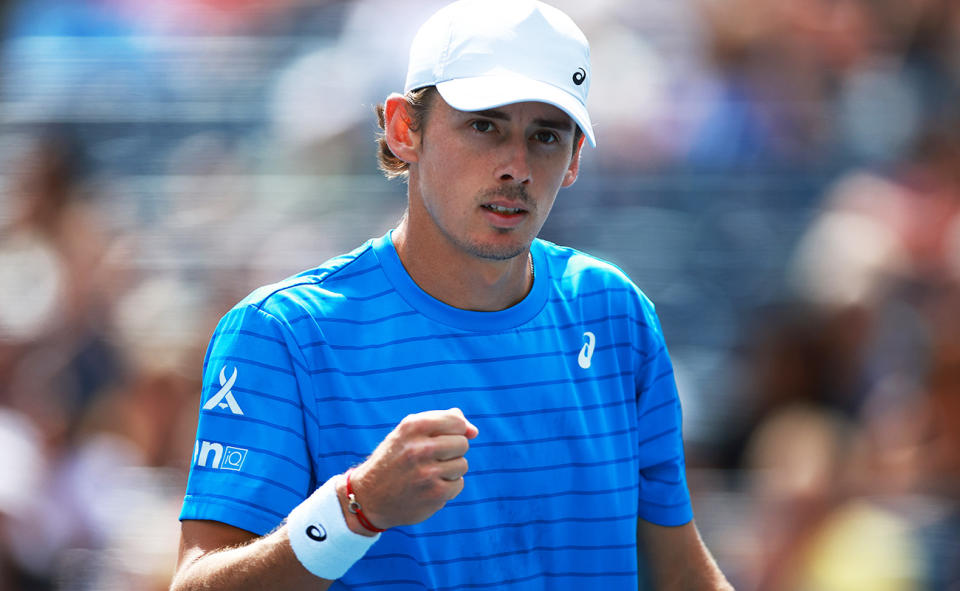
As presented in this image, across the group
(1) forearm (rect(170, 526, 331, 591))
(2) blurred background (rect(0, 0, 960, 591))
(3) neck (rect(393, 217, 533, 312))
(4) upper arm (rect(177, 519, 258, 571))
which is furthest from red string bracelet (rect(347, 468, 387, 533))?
(2) blurred background (rect(0, 0, 960, 591))

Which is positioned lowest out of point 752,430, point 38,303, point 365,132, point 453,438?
point 453,438

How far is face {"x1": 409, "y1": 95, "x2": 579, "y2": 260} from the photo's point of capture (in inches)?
85.9

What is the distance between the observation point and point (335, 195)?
5184mm

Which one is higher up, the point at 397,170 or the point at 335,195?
the point at 335,195

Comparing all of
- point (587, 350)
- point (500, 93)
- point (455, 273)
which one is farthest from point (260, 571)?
point (500, 93)

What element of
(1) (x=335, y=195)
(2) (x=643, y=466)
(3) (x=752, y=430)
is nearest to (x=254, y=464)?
(2) (x=643, y=466)

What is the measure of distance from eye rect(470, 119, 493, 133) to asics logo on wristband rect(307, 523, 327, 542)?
0.80 metres

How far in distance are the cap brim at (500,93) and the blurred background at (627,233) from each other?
2466 mm

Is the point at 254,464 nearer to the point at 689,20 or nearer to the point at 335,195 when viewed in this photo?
the point at 335,195

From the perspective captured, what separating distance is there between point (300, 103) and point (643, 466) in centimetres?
350

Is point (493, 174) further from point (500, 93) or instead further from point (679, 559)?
point (679, 559)

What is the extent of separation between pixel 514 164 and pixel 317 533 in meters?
0.77

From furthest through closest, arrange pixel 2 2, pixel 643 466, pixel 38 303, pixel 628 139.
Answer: pixel 2 2, pixel 38 303, pixel 628 139, pixel 643 466

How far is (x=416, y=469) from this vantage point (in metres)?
1.72
